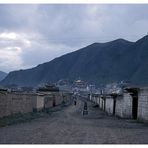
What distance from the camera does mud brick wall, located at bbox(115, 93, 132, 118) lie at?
40.8 meters

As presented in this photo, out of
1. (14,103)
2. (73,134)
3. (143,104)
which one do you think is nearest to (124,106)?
(143,104)

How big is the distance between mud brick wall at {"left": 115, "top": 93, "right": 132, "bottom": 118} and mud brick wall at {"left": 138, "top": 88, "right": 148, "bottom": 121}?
417 cm

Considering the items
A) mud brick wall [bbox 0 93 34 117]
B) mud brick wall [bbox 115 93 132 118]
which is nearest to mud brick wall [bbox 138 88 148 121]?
mud brick wall [bbox 115 93 132 118]

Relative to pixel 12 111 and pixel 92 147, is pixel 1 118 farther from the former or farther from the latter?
pixel 92 147

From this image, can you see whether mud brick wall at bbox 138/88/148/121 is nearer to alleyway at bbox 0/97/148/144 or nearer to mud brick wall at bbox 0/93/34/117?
alleyway at bbox 0/97/148/144

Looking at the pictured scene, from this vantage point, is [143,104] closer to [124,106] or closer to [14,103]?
[124,106]

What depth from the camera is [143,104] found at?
3434cm

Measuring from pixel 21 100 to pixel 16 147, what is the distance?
27.1 meters

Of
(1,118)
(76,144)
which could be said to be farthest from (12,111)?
(76,144)

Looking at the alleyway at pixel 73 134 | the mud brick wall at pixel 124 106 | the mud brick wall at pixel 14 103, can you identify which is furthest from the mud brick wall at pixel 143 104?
the mud brick wall at pixel 14 103

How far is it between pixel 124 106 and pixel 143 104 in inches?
360

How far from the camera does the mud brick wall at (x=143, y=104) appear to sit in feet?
109

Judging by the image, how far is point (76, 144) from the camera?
1642 centimetres

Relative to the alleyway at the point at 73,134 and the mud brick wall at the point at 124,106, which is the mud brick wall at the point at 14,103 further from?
the mud brick wall at the point at 124,106
